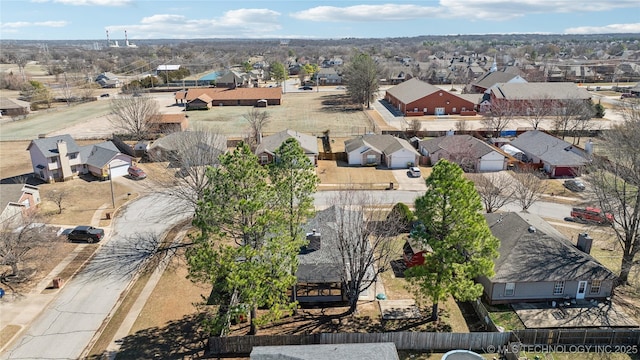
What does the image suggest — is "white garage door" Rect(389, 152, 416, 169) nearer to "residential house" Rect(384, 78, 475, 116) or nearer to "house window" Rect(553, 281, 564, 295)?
"house window" Rect(553, 281, 564, 295)

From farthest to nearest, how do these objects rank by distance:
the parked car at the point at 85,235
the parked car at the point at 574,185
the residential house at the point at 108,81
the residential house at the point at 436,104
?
the residential house at the point at 108,81 < the residential house at the point at 436,104 < the parked car at the point at 574,185 < the parked car at the point at 85,235

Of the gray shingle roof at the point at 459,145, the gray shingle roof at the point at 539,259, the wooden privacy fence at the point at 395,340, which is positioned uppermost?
the gray shingle roof at the point at 459,145

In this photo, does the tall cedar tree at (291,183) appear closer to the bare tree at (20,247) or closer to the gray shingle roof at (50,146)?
the bare tree at (20,247)

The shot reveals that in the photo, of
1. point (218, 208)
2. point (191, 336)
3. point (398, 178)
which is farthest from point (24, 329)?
point (398, 178)

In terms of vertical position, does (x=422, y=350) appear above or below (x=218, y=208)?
below

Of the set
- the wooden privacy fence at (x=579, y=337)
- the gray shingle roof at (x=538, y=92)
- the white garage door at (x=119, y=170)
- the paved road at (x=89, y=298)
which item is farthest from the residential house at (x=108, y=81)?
the wooden privacy fence at (x=579, y=337)

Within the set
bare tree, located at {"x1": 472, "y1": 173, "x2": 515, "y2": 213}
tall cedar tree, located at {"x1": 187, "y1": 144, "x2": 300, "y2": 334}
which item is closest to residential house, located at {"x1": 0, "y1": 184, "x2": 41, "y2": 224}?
tall cedar tree, located at {"x1": 187, "y1": 144, "x2": 300, "y2": 334}

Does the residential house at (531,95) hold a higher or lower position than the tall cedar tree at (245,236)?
higher

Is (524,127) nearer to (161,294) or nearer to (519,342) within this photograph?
(519,342)
